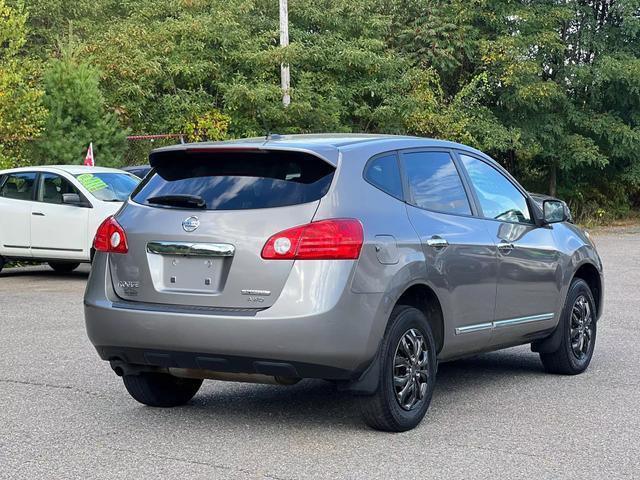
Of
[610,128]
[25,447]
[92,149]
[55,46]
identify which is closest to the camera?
[25,447]

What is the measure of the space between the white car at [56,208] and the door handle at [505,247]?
352 inches

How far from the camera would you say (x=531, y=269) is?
780 cm

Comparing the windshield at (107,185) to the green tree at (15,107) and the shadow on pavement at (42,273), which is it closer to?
the shadow on pavement at (42,273)

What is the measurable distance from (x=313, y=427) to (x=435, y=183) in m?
1.75

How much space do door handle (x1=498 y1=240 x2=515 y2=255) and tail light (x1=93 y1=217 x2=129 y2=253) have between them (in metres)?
2.56

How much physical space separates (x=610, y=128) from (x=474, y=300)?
25.4 metres

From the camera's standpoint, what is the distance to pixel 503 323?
24.5 feet

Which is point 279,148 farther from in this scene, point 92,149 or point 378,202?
point 92,149

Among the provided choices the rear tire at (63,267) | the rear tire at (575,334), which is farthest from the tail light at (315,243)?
the rear tire at (63,267)

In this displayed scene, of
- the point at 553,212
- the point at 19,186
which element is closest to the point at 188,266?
the point at 553,212

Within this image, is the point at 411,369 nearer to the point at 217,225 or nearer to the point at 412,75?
the point at 217,225

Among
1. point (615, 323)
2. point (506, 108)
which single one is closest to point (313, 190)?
point (615, 323)

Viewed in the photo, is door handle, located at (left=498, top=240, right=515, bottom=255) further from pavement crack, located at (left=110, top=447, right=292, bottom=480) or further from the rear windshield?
pavement crack, located at (left=110, top=447, right=292, bottom=480)

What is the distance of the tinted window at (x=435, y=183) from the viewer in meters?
6.85
